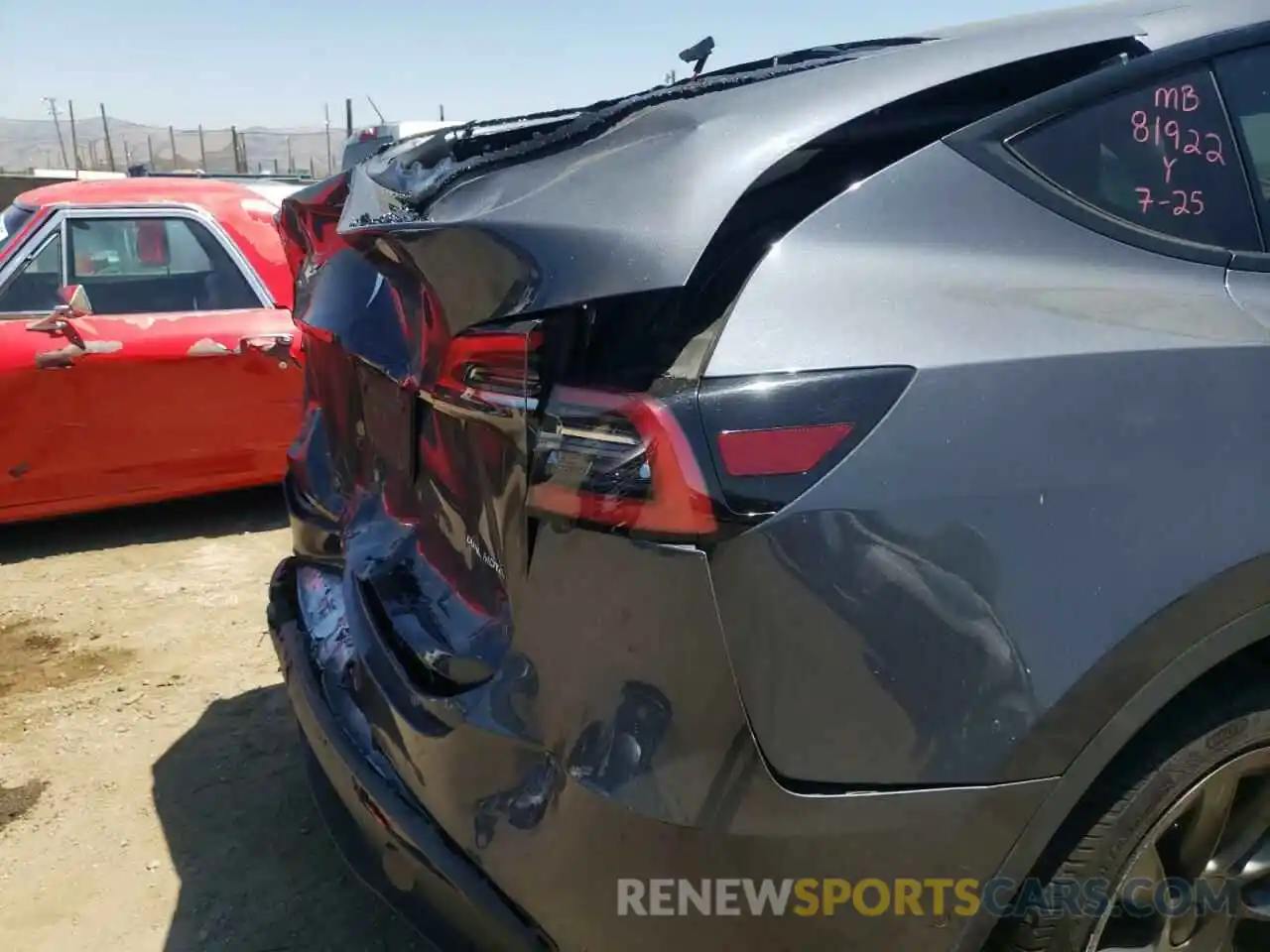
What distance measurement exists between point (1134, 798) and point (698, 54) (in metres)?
1.84

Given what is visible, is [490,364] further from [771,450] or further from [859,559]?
[859,559]

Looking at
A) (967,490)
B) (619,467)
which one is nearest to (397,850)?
(619,467)

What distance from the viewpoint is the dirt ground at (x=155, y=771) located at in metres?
2.52

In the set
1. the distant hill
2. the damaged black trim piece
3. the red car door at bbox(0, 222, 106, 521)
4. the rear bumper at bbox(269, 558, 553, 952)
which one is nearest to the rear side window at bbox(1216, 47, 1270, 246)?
the damaged black trim piece

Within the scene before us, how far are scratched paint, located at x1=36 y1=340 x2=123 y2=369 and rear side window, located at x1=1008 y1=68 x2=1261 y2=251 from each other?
4.12 metres

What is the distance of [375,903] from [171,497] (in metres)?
3.01

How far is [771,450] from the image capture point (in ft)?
4.56

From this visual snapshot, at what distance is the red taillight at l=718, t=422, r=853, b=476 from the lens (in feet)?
4.54

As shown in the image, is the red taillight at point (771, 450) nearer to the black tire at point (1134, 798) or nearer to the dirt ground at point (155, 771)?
the black tire at point (1134, 798)

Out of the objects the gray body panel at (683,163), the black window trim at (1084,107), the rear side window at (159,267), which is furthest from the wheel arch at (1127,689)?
the rear side window at (159,267)

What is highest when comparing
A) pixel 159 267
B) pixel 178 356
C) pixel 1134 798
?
pixel 159 267

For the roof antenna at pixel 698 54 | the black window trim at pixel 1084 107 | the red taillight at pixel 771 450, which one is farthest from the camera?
the roof antenna at pixel 698 54

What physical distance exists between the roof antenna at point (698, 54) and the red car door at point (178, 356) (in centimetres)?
295

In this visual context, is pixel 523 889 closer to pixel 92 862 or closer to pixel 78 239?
pixel 92 862
